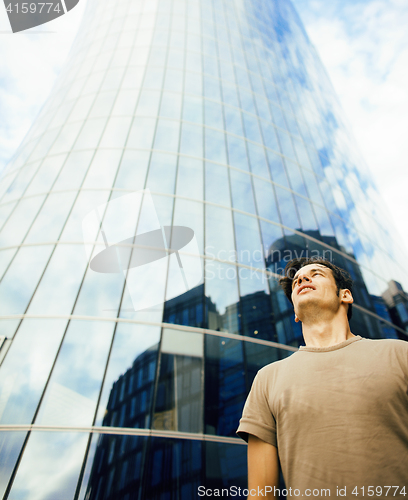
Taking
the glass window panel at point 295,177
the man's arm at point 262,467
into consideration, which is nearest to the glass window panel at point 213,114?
the glass window panel at point 295,177

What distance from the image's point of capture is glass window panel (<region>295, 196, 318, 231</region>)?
15094 millimetres

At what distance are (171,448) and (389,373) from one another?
23.0 feet

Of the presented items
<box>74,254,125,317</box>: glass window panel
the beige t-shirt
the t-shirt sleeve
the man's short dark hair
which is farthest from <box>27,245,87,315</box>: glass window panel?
the beige t-shirt

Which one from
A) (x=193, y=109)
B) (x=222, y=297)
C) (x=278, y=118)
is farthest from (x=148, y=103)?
(x=222, y=297)

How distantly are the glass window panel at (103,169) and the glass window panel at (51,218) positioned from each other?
953 millimetres

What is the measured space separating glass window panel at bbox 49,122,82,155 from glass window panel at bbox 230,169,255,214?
774 centimetres

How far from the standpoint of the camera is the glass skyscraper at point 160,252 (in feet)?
24.4

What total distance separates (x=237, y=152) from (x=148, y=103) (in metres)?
5.20

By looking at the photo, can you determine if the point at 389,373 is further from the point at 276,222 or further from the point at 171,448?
the point at 276,222

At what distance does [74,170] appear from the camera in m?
13.2

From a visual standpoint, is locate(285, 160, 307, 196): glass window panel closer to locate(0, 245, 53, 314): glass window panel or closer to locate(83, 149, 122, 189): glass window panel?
locate(83, 149, 122, 189): glass window panel

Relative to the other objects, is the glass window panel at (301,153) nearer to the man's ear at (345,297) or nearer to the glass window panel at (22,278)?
the glass window panel at (22,278)

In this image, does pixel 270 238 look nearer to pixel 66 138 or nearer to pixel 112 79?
pixel 66 138

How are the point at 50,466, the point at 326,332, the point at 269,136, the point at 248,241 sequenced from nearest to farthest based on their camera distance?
1. the point at 326,332
2. the point at 50,466
3. the point at 248,241
4. the point at 269,136
